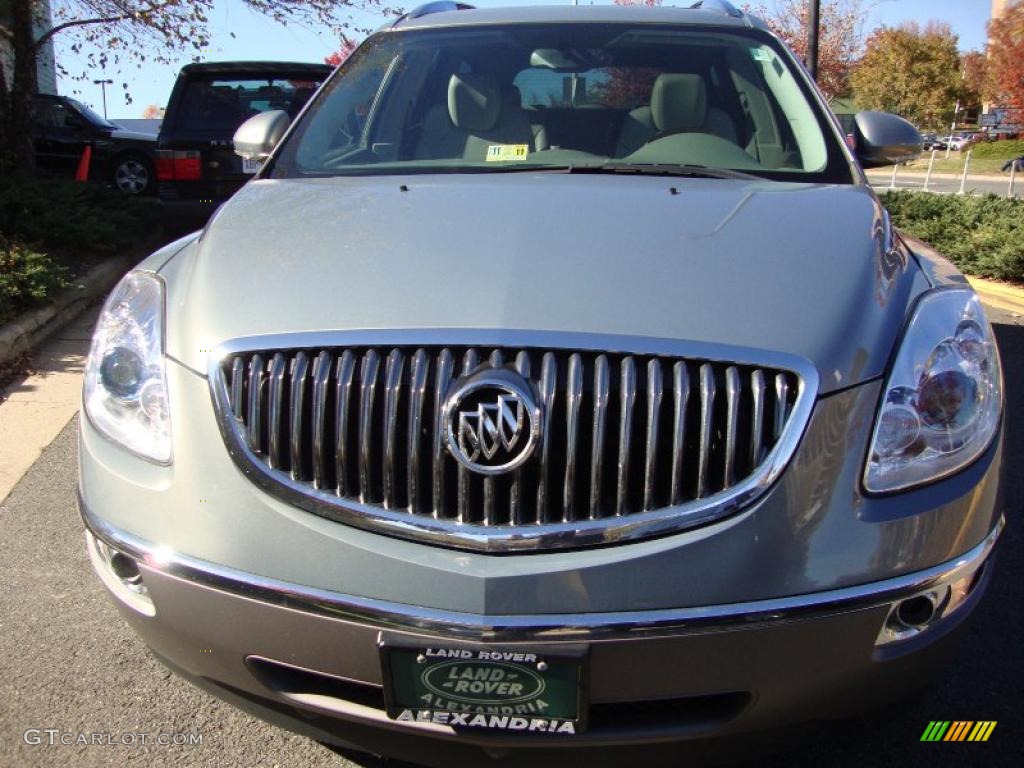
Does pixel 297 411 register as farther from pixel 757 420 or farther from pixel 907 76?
pixel 907 76

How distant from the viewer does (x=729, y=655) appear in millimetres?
1702

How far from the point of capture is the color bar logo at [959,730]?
7.76 feet

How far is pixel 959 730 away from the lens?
7.82 ft

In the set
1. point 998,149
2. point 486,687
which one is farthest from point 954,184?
point 486,687

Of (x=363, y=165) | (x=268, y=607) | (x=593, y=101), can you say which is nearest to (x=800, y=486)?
(x=268, y=607)

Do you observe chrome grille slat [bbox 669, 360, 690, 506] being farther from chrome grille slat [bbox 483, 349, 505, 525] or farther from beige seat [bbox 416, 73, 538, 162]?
beige seat [bbox 416, 73, 538, 162]

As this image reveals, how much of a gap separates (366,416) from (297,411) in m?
0.14

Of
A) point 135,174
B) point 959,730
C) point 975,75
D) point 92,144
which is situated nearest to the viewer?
point 959,730

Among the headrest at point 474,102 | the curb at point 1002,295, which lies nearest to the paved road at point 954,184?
the curb at point 1002,295

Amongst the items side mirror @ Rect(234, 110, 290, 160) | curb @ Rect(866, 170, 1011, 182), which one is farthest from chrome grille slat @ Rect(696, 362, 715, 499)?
curb @ Rect(866, 170, 1011, 182)

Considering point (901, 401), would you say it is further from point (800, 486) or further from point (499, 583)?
point (499, 583)

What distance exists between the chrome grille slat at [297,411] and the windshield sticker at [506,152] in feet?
4.59

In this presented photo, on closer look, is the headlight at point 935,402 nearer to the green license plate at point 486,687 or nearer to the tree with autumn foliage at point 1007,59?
the green license plate at point 486,687

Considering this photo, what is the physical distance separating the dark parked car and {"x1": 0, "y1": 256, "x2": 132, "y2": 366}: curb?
841 cm
